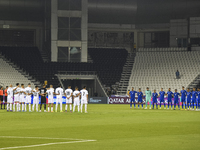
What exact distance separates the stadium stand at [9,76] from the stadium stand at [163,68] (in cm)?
1550

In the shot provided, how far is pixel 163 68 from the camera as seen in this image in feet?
214

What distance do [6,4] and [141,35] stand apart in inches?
919

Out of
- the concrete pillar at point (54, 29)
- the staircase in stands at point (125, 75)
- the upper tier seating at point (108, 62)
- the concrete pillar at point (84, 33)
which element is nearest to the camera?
the staircase in stands at point (125, 75)

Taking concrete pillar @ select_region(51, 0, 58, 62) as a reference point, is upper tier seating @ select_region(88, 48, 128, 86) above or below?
below

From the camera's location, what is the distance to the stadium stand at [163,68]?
62250 millimetres

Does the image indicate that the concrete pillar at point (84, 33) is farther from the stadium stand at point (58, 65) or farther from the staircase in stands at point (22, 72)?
the staircase in stands at point (22, 72)

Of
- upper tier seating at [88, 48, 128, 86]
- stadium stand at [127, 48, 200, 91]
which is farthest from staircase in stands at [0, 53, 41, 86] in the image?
stadium stand at [127, 48, 200, 91]

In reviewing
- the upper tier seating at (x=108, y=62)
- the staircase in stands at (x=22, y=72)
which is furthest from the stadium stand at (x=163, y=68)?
the staircase in stands at (x=22, y=72)

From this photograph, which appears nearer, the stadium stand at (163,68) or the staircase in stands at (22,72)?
the staircase in stands at (22,72)

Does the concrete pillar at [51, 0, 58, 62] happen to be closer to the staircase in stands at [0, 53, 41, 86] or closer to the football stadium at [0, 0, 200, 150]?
the football stadium at [0, 0, 200, 150]

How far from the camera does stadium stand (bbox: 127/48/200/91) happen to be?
62.2m

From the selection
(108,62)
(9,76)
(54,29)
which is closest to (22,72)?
(9,76)

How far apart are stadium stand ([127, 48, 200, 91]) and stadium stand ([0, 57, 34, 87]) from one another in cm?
1550

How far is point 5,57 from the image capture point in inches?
2547
